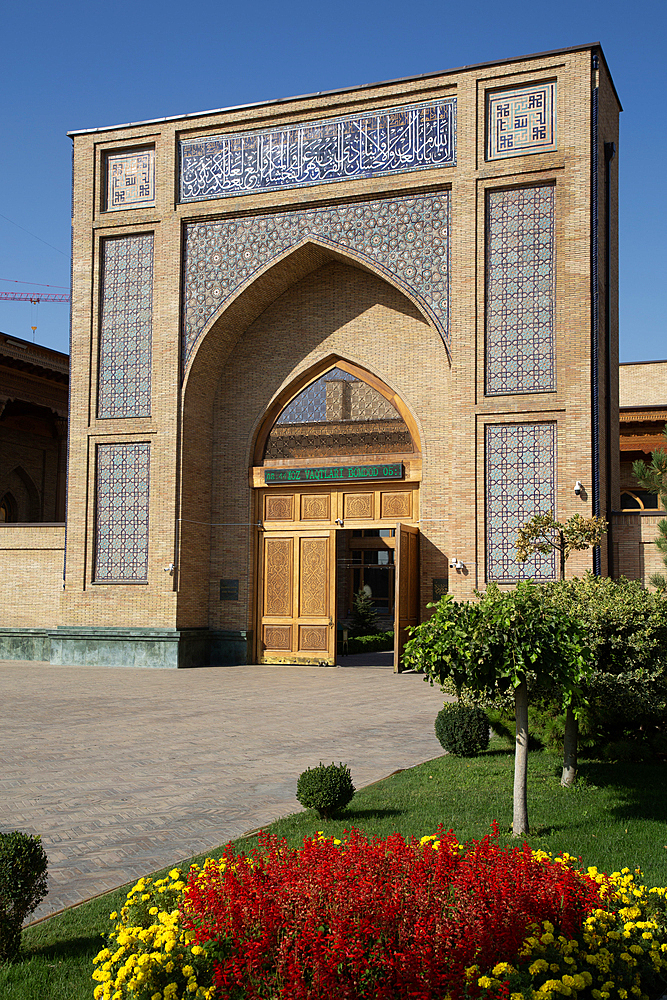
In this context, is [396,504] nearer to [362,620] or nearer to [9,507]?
[362,620]

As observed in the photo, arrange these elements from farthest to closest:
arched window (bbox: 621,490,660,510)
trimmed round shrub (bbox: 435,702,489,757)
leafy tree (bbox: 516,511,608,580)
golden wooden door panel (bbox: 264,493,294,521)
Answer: arched window (bbox: 621,490,660,510), golden wooden door panel (bbox: 264,493,294,521), leafy tree (bbox: 516,511,608,580), trimmed round shrub (bbox: 435,702,489,757)

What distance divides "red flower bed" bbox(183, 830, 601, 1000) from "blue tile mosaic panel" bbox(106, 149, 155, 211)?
1686cm

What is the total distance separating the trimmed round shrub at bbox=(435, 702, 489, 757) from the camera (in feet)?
25.8

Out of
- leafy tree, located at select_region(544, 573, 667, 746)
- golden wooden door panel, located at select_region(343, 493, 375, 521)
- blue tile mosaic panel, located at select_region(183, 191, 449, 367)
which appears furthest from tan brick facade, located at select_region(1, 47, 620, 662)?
leafy tree, located at select_region(544, 573, 667, 746)

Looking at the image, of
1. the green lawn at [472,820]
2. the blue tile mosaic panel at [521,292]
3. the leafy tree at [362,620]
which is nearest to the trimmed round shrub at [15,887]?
the green lawn at [472,820]

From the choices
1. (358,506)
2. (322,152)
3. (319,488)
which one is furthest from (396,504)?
(322,152)

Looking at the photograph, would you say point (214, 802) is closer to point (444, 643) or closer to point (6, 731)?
point (444, 643)

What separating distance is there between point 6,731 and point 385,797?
16.0ft

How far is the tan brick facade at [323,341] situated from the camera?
15.3 meters

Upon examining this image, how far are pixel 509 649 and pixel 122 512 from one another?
13.6 meters

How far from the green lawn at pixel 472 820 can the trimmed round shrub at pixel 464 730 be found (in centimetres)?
14

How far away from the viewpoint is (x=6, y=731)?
9453 millimetres

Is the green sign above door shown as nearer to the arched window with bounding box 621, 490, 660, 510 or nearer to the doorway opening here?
the arched window with bounding box 621, 490, 660, 510

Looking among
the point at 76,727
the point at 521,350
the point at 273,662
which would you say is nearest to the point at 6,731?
the point at 76,727
